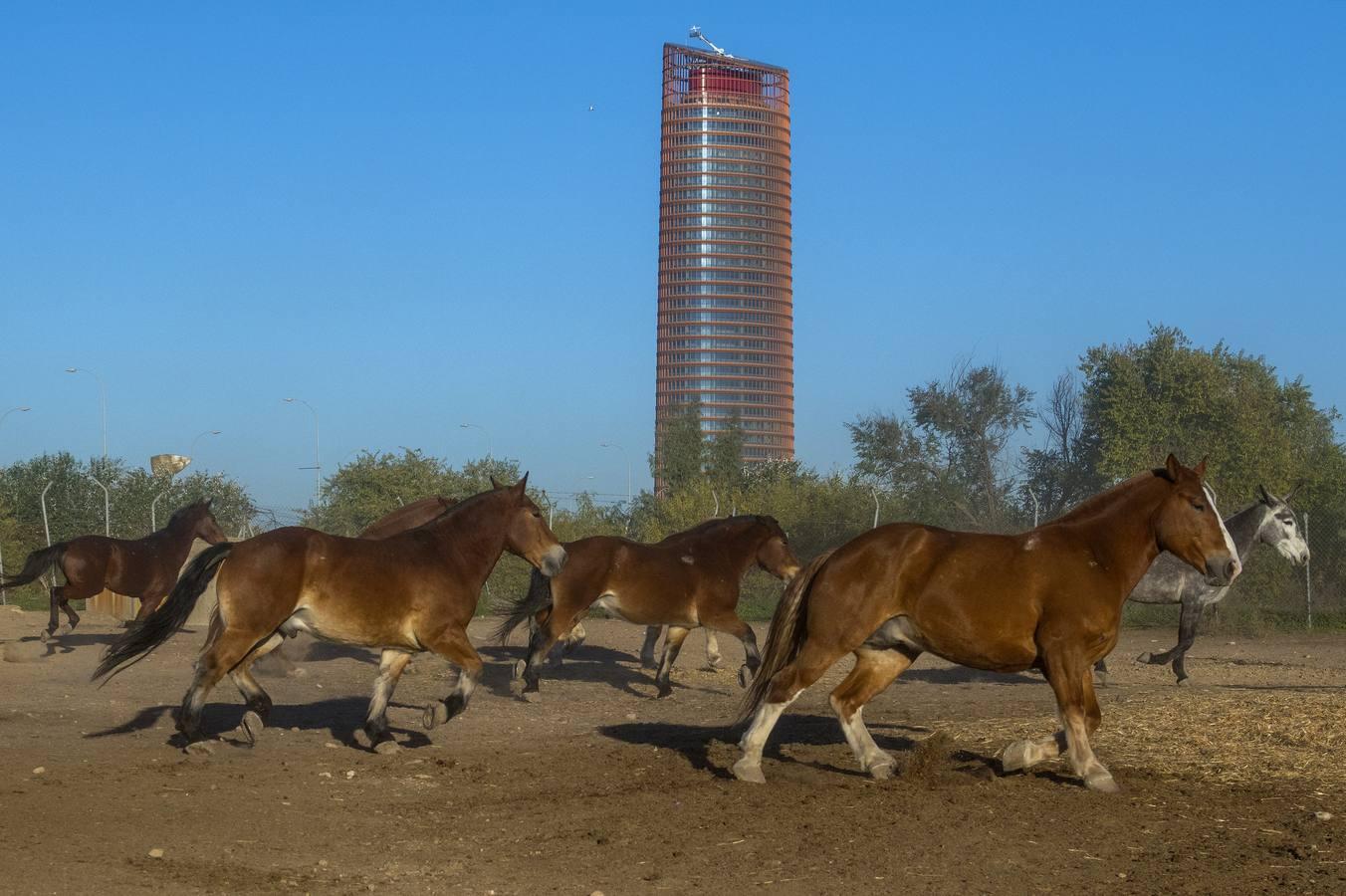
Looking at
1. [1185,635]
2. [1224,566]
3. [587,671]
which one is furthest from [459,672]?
[1185,635]

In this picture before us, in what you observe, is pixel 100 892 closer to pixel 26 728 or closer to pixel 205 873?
pixel 205 873

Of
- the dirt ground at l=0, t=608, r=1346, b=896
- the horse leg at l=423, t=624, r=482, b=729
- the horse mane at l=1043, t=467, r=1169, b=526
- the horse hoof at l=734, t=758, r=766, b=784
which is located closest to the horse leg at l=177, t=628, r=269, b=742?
the dirt ground at l=0, t=608, r=1346, b=896

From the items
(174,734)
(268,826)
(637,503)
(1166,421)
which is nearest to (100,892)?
(268,826)

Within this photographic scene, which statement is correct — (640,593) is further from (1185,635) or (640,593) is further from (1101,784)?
(1101,784)

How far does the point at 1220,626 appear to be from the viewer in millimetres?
20984

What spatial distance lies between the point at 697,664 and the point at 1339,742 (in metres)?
8.97

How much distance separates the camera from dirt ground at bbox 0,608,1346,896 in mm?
6000

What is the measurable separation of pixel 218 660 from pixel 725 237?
18583cm

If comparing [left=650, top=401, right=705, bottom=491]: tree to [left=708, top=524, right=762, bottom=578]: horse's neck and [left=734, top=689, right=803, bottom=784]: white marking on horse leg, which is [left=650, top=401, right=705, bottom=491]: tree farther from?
[left=734, top=689, right=803, bottom=784]: white marking on horse leg

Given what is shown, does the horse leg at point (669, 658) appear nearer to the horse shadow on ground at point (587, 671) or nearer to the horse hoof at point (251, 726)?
the horse shadow on ground at point (587, 671)

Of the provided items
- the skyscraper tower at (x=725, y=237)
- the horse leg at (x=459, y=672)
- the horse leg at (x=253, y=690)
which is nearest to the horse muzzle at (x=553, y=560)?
the horse leg at (x=459, y=672)

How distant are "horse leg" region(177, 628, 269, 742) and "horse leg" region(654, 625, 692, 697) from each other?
17.1 ft

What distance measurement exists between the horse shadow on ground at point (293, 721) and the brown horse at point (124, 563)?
6358 mm

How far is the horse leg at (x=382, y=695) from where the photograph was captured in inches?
381
